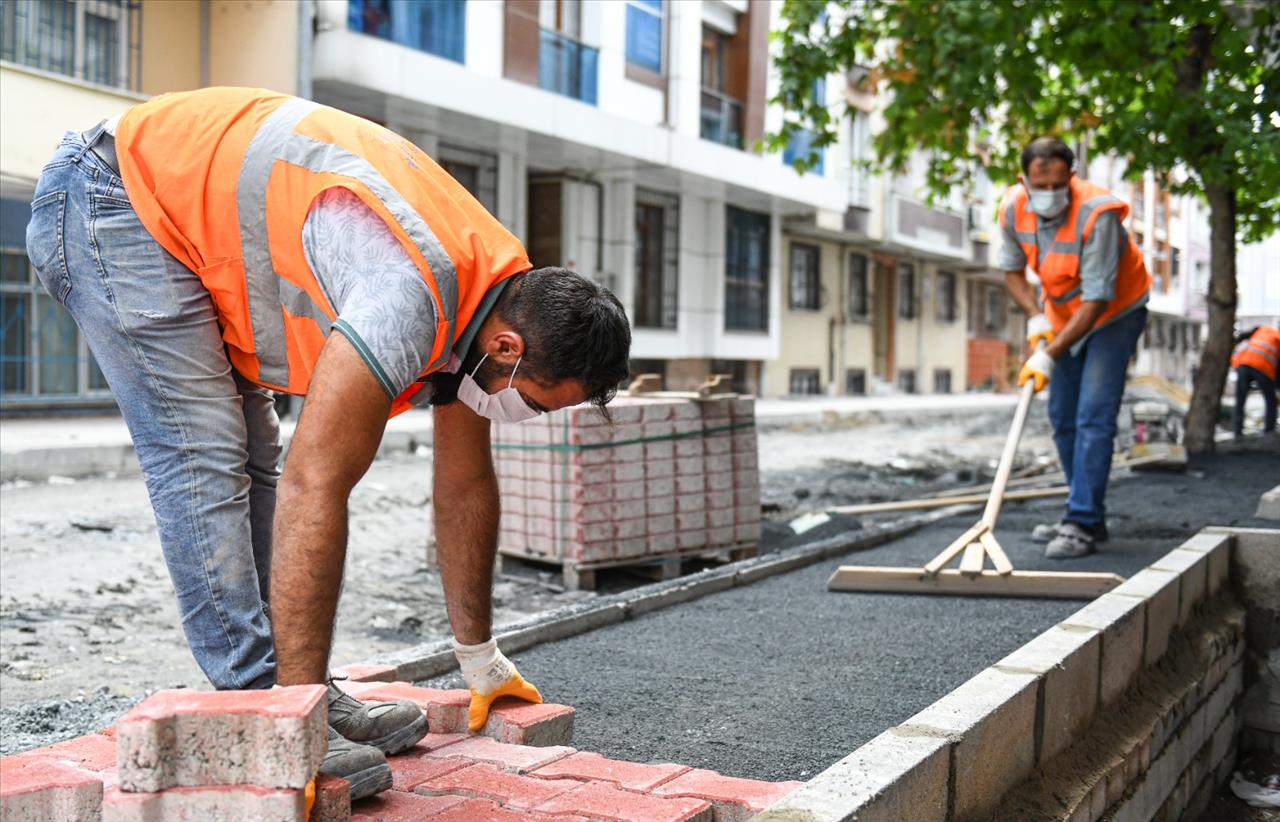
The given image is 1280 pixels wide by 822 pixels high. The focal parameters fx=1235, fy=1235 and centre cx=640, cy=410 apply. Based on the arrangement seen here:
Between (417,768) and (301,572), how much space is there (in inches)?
27.2

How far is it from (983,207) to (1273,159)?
23.7m

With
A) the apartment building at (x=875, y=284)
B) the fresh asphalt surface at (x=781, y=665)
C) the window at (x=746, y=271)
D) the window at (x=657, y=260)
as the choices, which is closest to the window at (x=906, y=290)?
the apartment building at (x=875, y=284)

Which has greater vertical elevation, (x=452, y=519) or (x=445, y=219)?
(x=445, y=219)

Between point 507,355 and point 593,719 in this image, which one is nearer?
point 507,355

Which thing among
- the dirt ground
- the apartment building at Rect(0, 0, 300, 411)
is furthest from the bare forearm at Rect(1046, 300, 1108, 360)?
the apartment building at Rect(0, 0, 300, 411)

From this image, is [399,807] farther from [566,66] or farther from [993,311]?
[993,311]

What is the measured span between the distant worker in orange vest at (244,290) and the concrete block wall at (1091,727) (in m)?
0.91

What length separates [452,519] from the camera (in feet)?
8.92

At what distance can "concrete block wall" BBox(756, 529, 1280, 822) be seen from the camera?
2221 mm

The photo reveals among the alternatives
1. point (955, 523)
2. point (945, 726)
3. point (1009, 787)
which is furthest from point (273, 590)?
point (955, 523)

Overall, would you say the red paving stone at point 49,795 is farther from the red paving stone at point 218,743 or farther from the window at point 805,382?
the window at point 805,382

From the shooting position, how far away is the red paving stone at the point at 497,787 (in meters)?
2.27

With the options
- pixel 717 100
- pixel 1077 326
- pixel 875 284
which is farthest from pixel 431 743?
pixel 875 284

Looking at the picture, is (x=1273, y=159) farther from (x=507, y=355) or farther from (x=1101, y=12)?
(x=507, y=355)
